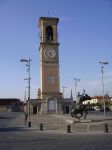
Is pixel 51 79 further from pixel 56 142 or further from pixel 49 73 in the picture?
pixel 56 142

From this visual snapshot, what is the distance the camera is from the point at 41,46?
87750 millimetres

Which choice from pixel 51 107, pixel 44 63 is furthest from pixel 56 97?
pixel 44 63

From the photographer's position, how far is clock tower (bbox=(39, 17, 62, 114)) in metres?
85.6

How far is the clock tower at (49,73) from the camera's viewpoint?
85625mm

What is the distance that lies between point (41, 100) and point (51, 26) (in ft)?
62.5

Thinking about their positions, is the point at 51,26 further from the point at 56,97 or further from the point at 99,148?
the point at 99,148

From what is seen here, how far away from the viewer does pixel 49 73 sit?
86.1 m

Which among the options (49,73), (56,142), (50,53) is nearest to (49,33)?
(50,53)

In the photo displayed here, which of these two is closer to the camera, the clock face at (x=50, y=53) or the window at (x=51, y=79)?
the window at (x=51, y=79)

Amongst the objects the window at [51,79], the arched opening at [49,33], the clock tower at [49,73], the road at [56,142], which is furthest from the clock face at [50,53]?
the road at [56,142]

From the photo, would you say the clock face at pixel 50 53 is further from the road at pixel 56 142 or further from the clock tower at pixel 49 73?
the road at pixel 56 142

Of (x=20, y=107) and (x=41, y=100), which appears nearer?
(x=41, y=100)

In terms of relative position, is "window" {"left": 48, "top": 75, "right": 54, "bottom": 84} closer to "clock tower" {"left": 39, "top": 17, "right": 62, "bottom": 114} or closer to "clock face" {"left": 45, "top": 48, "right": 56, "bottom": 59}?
"clock tower" {"left": 39, "top": 17, "right": 62, "bottom": 114}

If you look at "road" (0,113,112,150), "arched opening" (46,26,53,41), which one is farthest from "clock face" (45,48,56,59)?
"road" (0,113,112,150)
